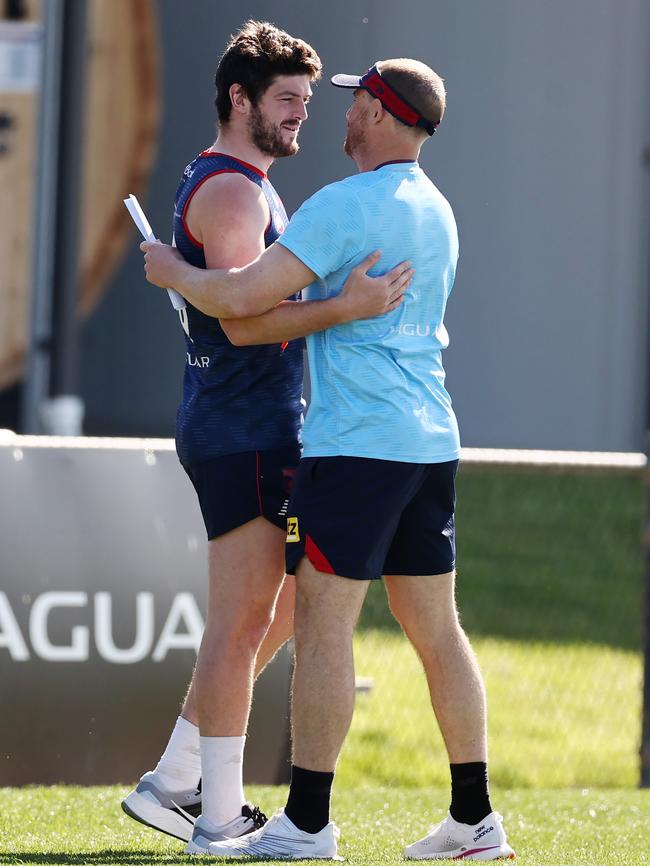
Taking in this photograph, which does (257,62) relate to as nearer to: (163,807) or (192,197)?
(192,197)

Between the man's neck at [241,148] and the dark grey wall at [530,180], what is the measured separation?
6.50m

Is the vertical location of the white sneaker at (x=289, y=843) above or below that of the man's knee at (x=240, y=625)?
below

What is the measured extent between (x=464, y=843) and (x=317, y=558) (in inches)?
31.8

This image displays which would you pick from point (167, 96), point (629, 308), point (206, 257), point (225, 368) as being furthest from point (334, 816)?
point (167, 96)

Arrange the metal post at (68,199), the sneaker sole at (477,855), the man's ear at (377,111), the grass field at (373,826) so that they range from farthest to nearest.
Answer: the metal post at (68,199) < the grass field at (373,826) < the sneaker sole at (477,855) < the man's ear at (377,111)

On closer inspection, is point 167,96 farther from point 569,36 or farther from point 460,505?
point 460,505

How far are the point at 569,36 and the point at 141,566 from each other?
7.12 meters

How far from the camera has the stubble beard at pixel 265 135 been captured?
385 centimetres

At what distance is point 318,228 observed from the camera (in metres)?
3.55

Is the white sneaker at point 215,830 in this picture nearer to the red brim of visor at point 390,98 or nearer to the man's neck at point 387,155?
the man's neck at point 387,155

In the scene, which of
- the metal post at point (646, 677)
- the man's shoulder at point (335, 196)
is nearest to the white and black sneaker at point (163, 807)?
the man's shoulder at point (335, 196)

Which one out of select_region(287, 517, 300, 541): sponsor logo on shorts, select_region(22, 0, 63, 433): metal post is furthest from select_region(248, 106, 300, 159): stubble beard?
select_region(22, 0, 63, 433): metal post

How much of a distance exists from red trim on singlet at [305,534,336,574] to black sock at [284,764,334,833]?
464 millimetres

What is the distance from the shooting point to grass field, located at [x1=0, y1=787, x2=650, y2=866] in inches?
153
